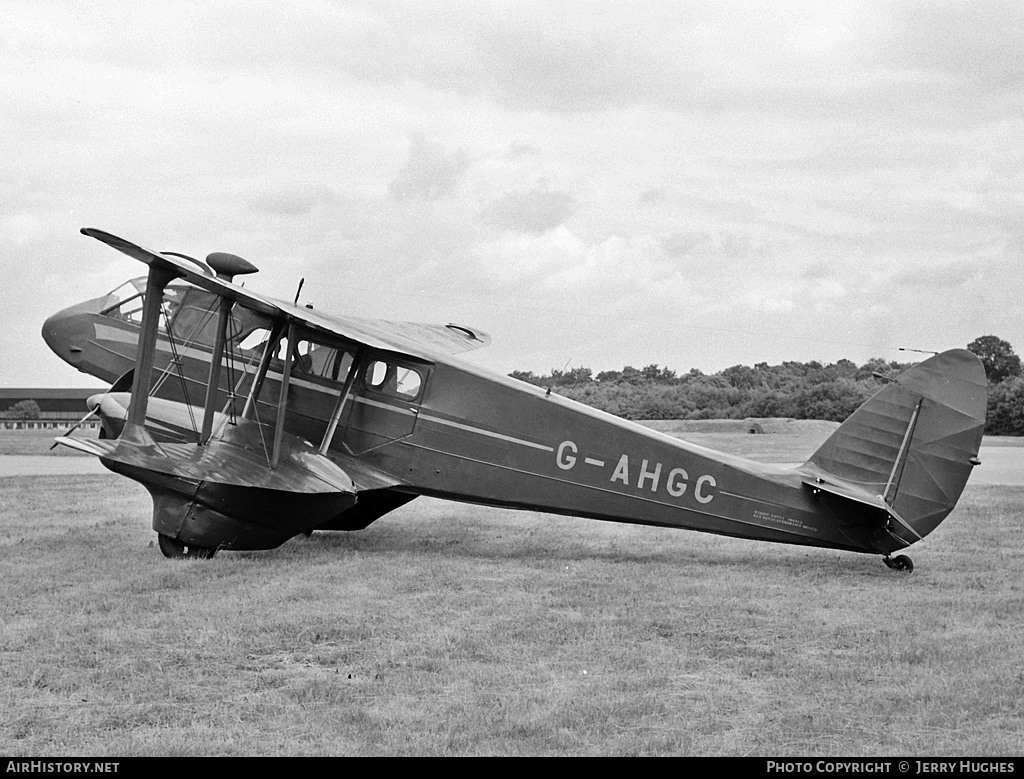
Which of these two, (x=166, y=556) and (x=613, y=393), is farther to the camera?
(x=613, y=393)

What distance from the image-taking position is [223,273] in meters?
10.0

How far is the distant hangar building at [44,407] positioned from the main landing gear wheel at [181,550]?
29116 millimetres

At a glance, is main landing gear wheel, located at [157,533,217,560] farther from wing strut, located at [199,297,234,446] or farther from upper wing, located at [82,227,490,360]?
upper wing, located at [82,227,490,360]

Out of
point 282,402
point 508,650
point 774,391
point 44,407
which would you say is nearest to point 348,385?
point 282,402

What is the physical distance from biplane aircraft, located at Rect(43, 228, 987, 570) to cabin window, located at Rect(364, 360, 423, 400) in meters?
0.02

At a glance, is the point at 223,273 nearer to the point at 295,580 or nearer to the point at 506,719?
the point at 295,580

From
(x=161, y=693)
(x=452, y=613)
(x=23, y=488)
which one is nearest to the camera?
(x=161, y=693)

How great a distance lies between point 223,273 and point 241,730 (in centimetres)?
608

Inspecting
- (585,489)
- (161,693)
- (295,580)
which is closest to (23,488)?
(295,580)

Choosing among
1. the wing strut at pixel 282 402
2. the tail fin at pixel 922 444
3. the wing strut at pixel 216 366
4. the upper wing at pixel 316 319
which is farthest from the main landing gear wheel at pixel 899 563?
the wing strut at pixel 216 366

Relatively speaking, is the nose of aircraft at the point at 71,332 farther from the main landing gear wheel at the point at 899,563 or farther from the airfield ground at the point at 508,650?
the main landing gear wheel at the point at 899,563

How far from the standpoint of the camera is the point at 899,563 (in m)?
9.64

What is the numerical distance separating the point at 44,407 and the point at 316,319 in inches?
1499

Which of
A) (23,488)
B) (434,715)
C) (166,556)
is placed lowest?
(23,488)
